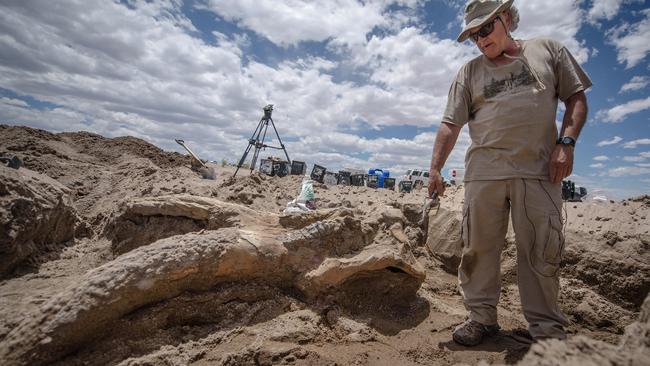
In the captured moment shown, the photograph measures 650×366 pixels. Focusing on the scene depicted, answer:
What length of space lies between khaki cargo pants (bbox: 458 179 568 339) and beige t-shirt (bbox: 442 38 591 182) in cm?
10

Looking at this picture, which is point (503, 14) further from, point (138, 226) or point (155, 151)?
point (155, 151)

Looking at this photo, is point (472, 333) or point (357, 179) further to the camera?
point (357, 179)

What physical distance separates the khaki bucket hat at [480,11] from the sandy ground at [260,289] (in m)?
1.35

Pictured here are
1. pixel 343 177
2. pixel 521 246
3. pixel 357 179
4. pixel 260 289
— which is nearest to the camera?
pixel 521 246

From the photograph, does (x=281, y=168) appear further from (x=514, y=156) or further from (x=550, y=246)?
(x=550, y=246)

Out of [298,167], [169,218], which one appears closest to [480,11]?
[169,218]

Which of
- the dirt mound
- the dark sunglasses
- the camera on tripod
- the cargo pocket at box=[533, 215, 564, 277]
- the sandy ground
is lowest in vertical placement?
the sandy ground

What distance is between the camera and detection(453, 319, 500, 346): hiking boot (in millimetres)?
1924

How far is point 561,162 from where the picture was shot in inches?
71.8

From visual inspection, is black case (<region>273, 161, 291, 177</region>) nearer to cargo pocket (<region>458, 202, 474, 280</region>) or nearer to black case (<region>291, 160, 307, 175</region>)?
black case (<region>291, 160, 307, 175</region>)

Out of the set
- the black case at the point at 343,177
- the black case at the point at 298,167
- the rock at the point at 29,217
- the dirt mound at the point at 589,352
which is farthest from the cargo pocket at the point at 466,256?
the black case at the point at 343,177

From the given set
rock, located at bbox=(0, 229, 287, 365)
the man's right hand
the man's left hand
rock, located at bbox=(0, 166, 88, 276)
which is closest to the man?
the man's left hand

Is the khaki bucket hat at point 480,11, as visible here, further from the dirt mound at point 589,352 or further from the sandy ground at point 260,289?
the dirt mound at point 589,352

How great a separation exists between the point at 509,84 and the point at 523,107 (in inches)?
7.1
